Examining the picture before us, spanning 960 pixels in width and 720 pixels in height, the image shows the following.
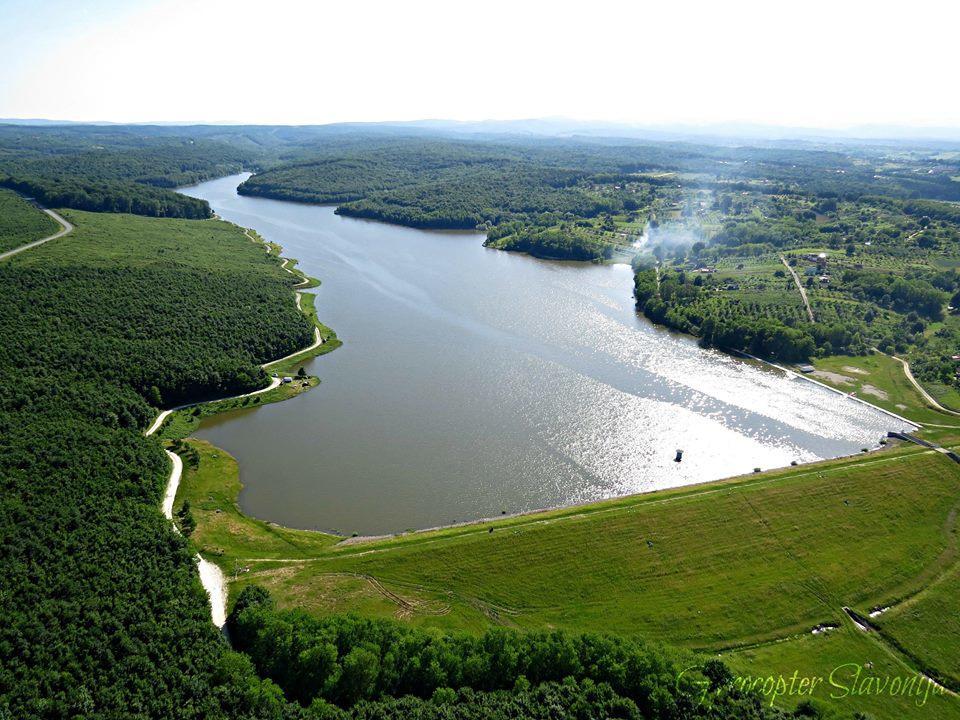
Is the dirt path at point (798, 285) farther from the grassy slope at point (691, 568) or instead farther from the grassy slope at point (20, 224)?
the grassy slope at point (20, 224)

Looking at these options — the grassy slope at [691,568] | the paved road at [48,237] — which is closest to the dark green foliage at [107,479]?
the grassy slope at [691,568]

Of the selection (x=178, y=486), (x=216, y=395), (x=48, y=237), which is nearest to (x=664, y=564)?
(x=178, y=486)

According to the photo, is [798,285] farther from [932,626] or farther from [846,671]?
[846,671]

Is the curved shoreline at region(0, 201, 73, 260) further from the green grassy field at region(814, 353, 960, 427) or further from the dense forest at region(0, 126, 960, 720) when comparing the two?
the green grassy field at region(814, 353, 960, 427)

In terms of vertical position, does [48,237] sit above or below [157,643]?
above

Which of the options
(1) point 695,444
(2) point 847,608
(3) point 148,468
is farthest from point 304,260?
(2) point 847,608

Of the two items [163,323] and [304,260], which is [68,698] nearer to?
[163,323]
